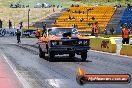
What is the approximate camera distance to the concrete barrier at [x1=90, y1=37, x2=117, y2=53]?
28.4 meters

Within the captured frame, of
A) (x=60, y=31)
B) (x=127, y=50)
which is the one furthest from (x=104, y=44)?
(x=60, y=31)

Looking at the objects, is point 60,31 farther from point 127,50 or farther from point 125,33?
point 125,33

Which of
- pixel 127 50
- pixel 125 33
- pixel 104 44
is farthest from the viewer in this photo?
pixel 104 44

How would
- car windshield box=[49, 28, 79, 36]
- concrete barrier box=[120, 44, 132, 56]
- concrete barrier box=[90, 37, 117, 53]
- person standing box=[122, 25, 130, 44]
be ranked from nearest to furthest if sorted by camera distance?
car windshield box=[49, 28, 79, 36]
concrete barrier box=[120, 44, 132, 56]
person standing box=[122, 25, 130, 44]
concrete barrier box=[90, 37, 117, 53]

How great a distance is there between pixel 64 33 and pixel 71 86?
9491mm

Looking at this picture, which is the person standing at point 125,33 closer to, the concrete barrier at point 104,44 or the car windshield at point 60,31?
the concrete barrier at point 104,44

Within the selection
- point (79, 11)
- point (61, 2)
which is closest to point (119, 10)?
point (79, 11)

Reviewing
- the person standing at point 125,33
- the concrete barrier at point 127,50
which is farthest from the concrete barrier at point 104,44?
the concrete barrier at point 127,50

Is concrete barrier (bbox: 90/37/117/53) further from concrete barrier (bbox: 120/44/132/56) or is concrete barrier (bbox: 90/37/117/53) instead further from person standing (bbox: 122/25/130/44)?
concrete barrier (bbox: 120/44/132/56)

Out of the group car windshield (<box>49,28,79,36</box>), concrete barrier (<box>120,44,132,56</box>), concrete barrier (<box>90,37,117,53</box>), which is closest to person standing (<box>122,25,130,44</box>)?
concrete barrier (<box>90,37,117,53</box>)

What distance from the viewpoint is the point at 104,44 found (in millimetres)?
29984

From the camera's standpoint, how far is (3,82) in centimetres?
1100

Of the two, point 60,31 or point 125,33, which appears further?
point 125,33

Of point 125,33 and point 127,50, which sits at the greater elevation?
point 125,33
